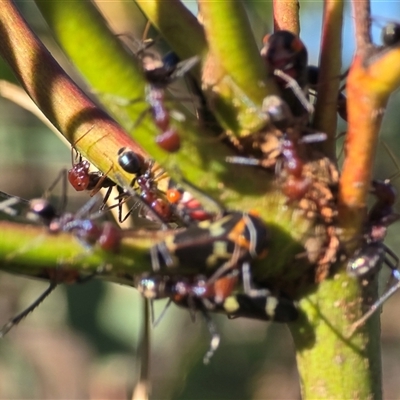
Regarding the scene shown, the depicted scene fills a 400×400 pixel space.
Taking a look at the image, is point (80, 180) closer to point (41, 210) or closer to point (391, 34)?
point (41, 210)

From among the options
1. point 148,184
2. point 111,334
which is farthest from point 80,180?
point 111,334

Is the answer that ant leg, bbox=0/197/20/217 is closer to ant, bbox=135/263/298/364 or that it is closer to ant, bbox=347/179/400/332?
ant, bbox=135/263/298/364

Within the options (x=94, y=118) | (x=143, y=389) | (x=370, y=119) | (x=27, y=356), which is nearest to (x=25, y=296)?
(x=27, y=356)

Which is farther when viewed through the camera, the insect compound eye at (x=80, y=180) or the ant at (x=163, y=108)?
the insect compound eye at (x=80, y=180)

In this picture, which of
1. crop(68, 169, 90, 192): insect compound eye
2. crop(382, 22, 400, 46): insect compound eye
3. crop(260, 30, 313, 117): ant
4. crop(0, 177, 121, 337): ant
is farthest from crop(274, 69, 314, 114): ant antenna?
crop(68, 169, 90, 192): insect compound eye

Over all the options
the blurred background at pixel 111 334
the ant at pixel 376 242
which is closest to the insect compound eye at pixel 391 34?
the ant at pixel 376 242

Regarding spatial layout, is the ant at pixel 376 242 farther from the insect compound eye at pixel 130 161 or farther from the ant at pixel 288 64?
the insect compound eye at pixel 130 161

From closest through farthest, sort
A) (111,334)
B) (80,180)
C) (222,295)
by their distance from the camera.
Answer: (222,295), (80,180), (111,334)
